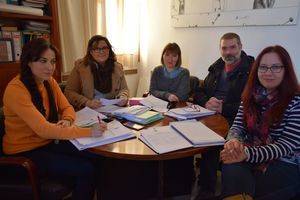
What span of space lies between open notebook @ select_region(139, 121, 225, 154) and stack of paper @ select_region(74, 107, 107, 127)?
0.34 m

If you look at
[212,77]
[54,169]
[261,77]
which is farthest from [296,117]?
[54,169]

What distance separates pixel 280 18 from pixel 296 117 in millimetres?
1394

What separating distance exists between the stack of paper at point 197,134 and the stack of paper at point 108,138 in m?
0.28

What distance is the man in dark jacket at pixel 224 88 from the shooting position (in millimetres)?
1954

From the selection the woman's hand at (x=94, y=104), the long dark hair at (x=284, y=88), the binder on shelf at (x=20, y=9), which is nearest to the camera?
the long dark hair at (x=284, y=88)

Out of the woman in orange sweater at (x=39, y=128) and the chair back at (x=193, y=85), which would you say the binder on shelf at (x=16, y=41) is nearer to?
the woman in orange sweater at (x=39, y=128)

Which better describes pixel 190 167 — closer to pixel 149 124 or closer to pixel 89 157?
pixel 149 124

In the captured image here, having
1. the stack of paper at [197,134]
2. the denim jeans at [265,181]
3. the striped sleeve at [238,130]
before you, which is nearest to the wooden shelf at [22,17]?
the stack of paper at [197,134]

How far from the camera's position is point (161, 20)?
3.51 metres

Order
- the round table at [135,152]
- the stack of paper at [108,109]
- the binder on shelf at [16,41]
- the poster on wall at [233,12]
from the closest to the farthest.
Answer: the round table at [135,152] < the stack of paper at [108,109] < the binder on shelf at [16,41] < the poster on wall at [233,12]

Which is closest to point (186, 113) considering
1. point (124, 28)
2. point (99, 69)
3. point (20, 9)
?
point (99, 69)

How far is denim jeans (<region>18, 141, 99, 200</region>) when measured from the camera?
56.2 inches

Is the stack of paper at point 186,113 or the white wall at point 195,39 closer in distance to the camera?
the stack of paper at point 186,113

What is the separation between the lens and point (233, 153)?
1.30 m
